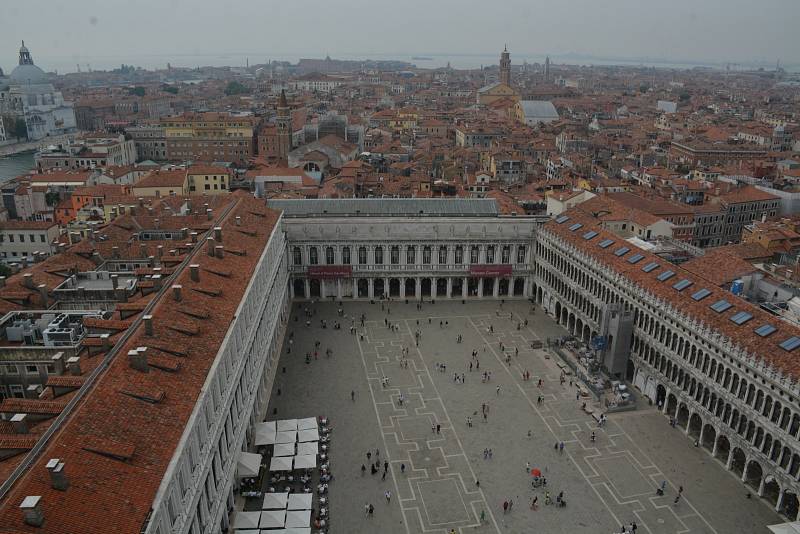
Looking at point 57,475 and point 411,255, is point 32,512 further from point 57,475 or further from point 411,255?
point 411,255

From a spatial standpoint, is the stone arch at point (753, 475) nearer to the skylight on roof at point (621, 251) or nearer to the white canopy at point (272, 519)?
the skylight on roof at point (621, 251)

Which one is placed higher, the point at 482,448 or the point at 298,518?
the point at 298,518

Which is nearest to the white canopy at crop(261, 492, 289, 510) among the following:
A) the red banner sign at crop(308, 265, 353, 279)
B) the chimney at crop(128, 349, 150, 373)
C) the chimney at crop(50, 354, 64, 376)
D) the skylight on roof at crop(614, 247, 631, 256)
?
the chimney at crop(128, 349, 150, 373)

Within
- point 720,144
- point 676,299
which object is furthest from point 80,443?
point 720,144

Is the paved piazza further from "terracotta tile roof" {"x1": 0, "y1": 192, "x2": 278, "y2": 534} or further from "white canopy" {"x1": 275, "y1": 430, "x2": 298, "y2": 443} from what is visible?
"terracotta tile roof" {"x1": 0, "y1": 192, "x2": 278, "y2": 534}

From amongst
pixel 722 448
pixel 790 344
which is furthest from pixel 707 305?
pixel 722 448

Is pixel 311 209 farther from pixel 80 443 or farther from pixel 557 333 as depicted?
pixel 80 443

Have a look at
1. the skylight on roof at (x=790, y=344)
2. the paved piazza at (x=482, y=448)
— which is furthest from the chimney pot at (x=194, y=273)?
the skylight on roof at (x=790, y=344)
